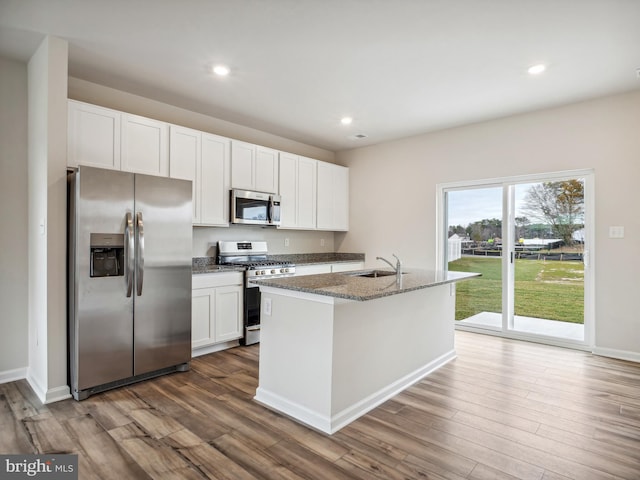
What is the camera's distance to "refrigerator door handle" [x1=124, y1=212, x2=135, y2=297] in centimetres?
288

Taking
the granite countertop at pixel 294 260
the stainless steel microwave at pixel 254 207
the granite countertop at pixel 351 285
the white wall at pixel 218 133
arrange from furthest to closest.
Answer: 1. the stainless steel microwave at pixel 254 207
2. the granite countertop at pixel 294 260
3. the white wall at pixel 218 133
4. the granite countertop at pixel 351 285

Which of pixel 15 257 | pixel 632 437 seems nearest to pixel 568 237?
pixel 632 437

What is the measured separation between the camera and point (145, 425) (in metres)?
2.35

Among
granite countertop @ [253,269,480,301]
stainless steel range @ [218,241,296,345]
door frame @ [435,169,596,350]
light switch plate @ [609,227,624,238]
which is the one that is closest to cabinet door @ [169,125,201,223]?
stainless steel range @ [218,241,296,345]

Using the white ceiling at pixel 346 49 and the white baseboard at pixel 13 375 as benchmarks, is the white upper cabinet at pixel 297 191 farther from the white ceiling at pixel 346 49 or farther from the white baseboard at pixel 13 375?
the white baseboard at pixel 13 375

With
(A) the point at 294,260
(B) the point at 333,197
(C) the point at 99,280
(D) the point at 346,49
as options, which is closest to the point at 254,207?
(A) the point at 294,260

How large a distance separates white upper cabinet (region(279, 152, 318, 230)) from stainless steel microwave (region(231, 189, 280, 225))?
0.24 m

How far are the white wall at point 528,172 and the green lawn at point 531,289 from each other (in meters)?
0.32

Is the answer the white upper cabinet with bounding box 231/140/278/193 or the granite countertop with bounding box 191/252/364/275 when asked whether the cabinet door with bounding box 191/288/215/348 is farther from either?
the white upper cabinet with bounding box 231/140/278/193

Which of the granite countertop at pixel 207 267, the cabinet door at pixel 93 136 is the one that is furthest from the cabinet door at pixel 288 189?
the cabinet door at pixel 93 136

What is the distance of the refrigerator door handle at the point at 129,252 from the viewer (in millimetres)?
2883

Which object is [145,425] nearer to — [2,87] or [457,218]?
[2,87]

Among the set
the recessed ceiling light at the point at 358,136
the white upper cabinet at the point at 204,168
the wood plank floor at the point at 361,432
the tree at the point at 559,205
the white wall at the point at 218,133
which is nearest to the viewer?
the wood plank floor at the point at 361,432

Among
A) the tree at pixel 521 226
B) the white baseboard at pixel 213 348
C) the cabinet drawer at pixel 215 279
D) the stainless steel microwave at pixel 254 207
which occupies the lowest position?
the white baseboard at pixel 213 348
